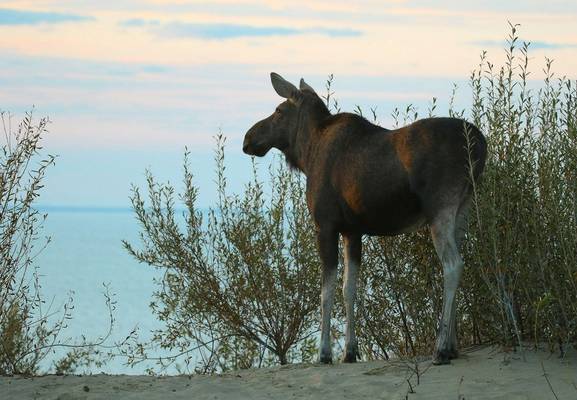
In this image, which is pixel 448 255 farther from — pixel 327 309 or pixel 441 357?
pixel 327 309

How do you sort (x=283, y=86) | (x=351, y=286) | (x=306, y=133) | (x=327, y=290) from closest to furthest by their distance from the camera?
1. (x=327, y=290)
2. (x=351, y=286)
3. (x=306, y=133)
4. (x=283, y=86)

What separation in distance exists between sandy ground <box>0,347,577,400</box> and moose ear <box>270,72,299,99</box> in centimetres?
278

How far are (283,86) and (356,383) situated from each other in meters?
3.39

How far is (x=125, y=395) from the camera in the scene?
9539mm

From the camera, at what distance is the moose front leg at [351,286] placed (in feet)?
34.1

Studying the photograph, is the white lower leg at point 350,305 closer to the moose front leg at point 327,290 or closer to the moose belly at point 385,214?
the moose front leg at point 327,290

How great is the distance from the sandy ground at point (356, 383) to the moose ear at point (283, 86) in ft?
9.11

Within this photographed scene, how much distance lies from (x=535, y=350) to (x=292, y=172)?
3.24 metres

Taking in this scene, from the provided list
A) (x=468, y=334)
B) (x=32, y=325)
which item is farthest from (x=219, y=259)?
(x=468, y=334)

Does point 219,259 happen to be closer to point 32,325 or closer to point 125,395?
point 32,325

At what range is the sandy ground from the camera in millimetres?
8961

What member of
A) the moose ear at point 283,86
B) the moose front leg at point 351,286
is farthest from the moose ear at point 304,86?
the moose front leg at point 351,286

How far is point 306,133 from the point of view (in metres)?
11.1

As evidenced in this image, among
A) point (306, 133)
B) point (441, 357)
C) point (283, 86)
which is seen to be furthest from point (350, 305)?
point (283, 86)
